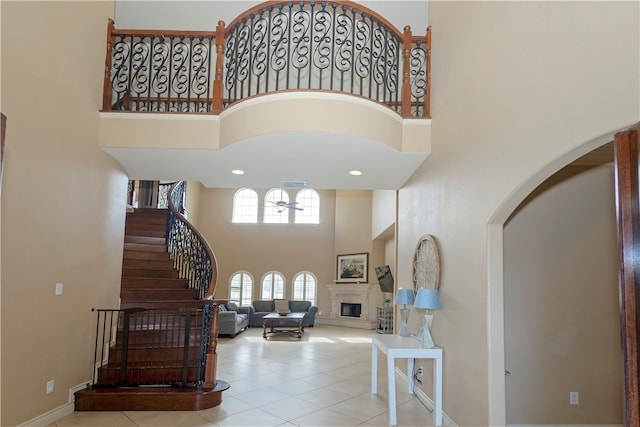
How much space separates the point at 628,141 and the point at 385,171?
4.56 m

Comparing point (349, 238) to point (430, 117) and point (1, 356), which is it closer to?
point (430, 117)

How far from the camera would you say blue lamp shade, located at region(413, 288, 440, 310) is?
15.4ft

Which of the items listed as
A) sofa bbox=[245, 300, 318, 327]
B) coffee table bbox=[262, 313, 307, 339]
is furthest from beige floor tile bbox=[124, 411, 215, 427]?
sofa bbox=[245, 300, 318, 327]

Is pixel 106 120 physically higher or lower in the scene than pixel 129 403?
higher

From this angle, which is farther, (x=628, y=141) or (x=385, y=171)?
(x=385, y=171)

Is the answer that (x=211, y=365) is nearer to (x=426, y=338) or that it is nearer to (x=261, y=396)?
(x=261, y=396)

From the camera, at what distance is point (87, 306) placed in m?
5.22

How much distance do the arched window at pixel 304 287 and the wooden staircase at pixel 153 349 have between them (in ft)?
24.3

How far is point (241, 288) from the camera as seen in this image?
595 inches

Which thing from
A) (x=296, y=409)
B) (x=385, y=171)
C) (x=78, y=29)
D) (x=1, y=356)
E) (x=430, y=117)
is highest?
(x=78, y=29)

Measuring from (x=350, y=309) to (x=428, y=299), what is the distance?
10.0 meters

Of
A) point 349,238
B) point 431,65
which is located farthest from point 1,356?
point 349,238

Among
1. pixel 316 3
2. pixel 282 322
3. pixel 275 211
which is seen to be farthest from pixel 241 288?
pixel 316 3

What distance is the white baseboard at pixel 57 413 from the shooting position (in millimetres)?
4281
